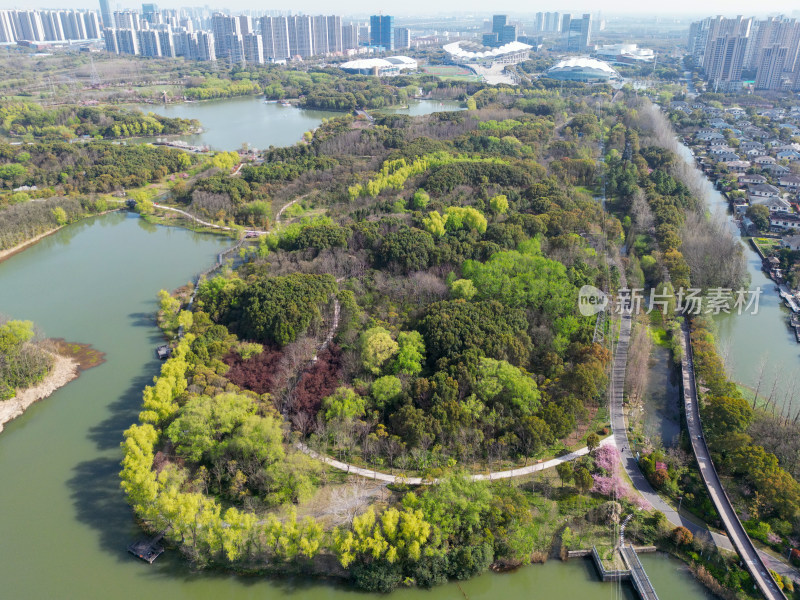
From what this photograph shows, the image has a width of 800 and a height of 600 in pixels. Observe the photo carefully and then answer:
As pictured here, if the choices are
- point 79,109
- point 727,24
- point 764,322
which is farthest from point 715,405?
point 727,24

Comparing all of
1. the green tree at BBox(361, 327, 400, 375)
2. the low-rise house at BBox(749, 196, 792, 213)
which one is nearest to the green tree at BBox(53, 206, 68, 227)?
the green tree at BBox(361, 327, 400, 375)

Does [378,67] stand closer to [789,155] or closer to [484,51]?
[484,51]

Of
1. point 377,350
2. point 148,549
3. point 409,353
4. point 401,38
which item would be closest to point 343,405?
point 377,350

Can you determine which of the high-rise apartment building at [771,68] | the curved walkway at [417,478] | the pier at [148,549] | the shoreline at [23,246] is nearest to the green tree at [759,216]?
the curved walkway at [417,478]

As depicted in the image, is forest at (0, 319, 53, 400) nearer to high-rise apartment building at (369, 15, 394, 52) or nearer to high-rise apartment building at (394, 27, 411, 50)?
high-rise apartment building at (369, 15, 394, 52)

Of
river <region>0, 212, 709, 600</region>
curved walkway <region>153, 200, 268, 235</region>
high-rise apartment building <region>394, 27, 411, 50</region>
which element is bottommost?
river <region>0, 212, 709, 600</region>

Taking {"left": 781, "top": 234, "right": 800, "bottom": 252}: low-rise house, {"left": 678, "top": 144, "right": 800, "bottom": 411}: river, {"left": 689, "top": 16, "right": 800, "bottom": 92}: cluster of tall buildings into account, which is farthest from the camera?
{"left": 689, "top": 16, "right": 800, "bottom": 92}: cluster of tall buildings

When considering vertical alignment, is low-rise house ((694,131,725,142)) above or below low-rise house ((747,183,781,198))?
above

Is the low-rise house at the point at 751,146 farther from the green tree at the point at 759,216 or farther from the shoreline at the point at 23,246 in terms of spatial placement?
the shoreline at the point at 23,246
